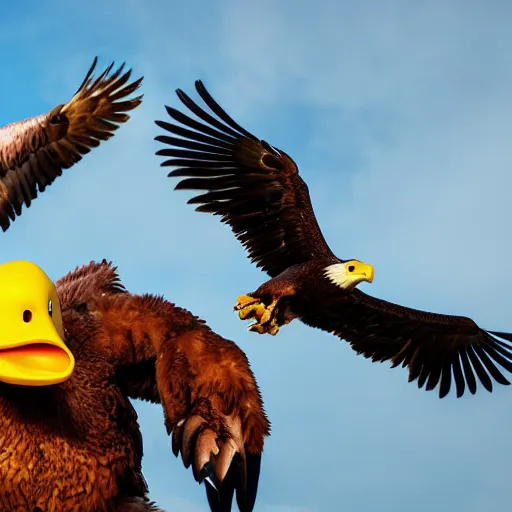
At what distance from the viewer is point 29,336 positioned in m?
2.38

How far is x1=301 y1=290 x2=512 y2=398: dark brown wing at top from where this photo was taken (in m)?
6.45

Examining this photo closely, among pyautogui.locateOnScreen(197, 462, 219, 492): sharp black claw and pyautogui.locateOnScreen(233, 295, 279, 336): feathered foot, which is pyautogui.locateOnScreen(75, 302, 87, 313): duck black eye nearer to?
pyautogui.locateOnScreen(197, 462, 219, 492): sharp black claw

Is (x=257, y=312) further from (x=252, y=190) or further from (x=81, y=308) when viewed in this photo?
(x=81, y=308)

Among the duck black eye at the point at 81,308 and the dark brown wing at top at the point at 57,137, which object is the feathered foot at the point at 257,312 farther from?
the duck black eye at the point at 81,308

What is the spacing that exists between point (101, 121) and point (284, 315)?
4.92ft

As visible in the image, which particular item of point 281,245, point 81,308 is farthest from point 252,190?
point 81,308

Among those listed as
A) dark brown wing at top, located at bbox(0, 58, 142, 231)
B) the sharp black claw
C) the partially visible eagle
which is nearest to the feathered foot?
the partially visible eagle

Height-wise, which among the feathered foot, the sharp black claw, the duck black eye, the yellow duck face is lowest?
the sharp black claw

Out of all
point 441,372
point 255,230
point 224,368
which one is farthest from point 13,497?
point 441,372

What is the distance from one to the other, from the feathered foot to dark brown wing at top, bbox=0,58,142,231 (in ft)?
3.83

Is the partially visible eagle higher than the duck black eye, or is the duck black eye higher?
the partially visible eagle

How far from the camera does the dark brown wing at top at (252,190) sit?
5.95 m

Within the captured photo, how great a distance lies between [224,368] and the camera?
2484mm

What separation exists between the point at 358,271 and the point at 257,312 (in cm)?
93
